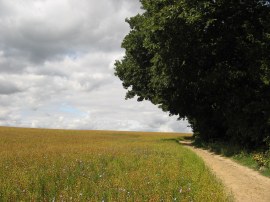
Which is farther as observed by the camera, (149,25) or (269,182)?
(149,25)

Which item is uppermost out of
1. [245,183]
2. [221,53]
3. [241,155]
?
[221,53]

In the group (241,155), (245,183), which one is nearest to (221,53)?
(241,155)

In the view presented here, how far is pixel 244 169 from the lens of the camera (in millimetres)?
18328

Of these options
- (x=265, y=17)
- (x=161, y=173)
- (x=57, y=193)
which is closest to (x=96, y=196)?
(x=57, y=193)

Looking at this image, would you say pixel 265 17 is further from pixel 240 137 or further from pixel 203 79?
pixel 240 137

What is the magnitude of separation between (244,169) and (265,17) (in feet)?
36.9

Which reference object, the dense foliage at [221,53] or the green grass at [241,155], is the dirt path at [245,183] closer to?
the green grass at [241,155]

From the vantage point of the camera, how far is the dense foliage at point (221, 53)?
74.9 ft

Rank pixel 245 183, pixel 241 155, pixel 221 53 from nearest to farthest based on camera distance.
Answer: pixel 245 183 → pixel 241 155 → pixel 221 53

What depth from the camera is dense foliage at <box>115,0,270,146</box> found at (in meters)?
22.8

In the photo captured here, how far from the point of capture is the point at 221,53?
27641mm

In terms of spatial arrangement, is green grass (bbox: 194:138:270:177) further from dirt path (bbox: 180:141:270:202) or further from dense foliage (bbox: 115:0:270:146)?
dense foliage (bbox: 115:0:270:146)

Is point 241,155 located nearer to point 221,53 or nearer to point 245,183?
point 221,53

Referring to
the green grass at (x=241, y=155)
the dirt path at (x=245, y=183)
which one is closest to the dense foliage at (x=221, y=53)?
the green grass at (x=241, y=155)
